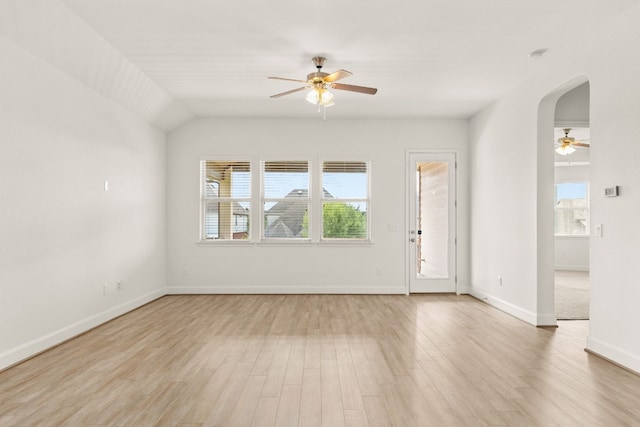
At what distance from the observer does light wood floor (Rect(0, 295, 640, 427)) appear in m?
2.32

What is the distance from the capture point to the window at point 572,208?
360 inches

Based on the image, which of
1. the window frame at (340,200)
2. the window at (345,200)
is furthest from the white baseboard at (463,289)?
the window at (345,200)

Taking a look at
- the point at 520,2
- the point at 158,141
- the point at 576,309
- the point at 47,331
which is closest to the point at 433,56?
the point at 520,2

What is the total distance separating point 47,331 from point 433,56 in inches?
191

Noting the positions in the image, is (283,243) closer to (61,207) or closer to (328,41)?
(61,207)

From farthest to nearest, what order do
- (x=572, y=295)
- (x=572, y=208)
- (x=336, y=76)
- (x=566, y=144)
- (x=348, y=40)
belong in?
1. (x=572, y=208)
2. (x=566, y=144)
3. (x=572, y=295)
4. (x=336, y=76)
5. (x=348, y=40)

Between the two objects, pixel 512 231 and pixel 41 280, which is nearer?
Result: pixel 41 280

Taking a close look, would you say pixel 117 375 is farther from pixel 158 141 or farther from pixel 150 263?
pixel 158 141

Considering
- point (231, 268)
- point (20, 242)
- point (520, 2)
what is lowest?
point (231, 268)

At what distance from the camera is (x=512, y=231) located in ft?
16.1

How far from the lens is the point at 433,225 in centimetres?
632

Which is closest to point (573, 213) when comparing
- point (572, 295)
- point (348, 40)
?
point (572, 295)

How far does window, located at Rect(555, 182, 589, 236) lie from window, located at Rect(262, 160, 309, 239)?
713cm

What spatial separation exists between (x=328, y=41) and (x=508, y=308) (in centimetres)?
408
